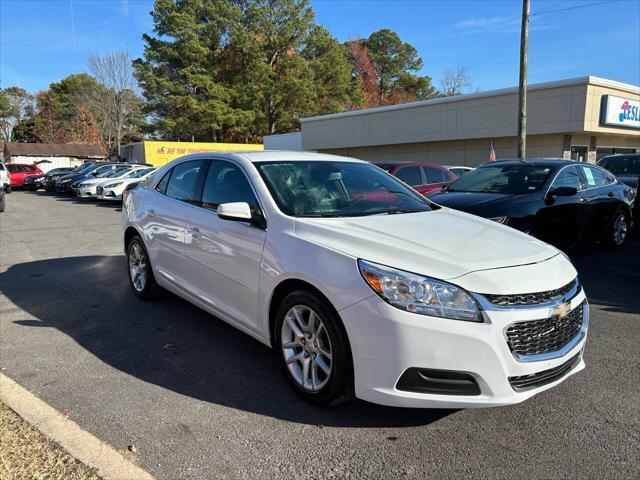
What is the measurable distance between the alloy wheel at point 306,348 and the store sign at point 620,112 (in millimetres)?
23111

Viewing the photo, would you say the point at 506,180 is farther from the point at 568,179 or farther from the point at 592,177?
the point at 592,177

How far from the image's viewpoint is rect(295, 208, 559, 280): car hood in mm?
2889

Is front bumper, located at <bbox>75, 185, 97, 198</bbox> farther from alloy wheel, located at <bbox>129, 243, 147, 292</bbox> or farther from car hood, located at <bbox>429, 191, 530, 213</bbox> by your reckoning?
car hood, located at <bbox>429, 191, 530, 213</bbox>

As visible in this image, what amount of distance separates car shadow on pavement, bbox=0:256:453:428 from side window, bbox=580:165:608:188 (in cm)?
644

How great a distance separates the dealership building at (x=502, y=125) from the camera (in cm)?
2181

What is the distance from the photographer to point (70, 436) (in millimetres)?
2869

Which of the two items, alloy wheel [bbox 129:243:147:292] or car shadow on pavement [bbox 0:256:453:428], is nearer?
car shadow on pavement [bbox 0:256:453:428]

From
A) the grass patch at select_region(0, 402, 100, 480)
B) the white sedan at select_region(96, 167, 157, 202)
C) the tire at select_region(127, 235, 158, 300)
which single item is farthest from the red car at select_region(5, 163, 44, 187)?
the grass patch at select_region(0, 402, 100, 480)

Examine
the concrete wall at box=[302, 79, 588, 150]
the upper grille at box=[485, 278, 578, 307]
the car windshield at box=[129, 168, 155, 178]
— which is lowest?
the upper grille at box=[485, 278, 578, 307]

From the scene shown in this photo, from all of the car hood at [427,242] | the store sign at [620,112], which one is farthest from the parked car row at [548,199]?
the store sign at [620,112]

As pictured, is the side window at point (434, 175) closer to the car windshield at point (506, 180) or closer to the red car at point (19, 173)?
the car windshield at point (506, 180)

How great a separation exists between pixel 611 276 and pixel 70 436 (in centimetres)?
678

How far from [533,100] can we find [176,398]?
23.5m

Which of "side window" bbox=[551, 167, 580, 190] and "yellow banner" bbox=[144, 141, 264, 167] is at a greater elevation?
"yellow banner" bbox=[144, 141, 264, 167]
